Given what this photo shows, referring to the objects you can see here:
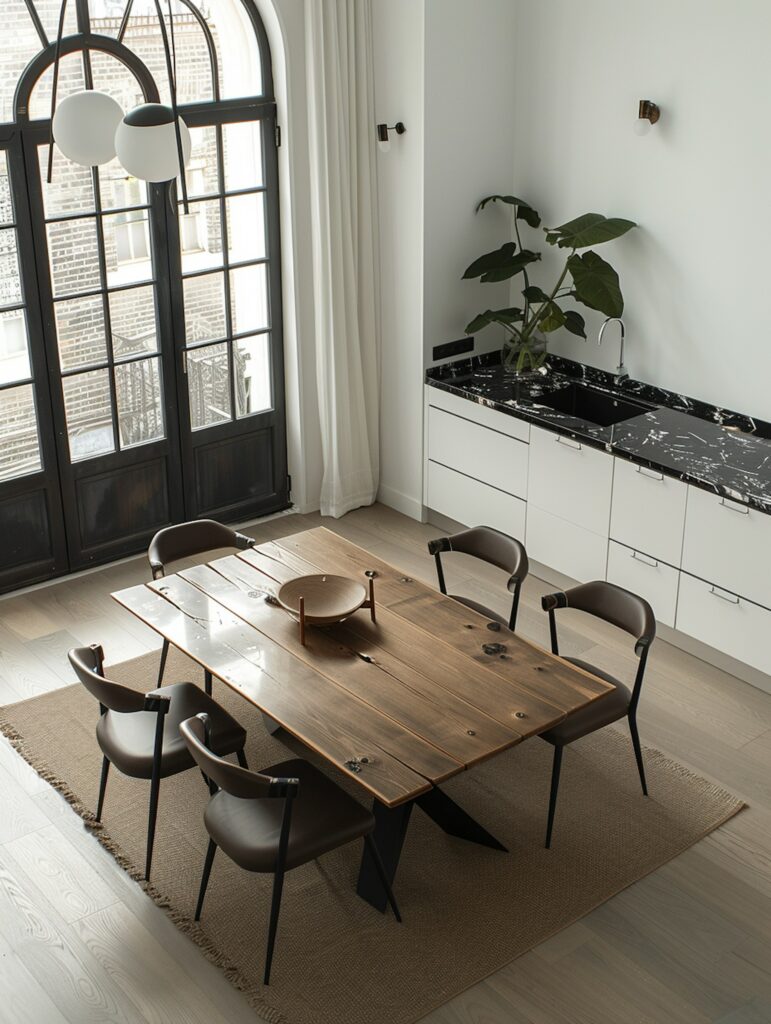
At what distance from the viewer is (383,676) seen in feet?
12.7

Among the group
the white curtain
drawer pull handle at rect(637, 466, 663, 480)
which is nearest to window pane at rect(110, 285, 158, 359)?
the white curtain

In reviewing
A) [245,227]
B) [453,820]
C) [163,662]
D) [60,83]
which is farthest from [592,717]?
[60,83]

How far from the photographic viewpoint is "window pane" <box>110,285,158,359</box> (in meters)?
5.88

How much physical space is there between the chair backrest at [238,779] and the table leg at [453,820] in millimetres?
904

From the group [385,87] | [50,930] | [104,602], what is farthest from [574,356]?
[50,930]

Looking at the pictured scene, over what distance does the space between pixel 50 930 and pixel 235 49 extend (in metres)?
4.25

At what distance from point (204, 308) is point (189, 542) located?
1.67 meters

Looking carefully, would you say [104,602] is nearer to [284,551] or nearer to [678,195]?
[284,551]

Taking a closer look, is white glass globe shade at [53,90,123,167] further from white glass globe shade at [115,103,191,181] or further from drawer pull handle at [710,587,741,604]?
drawer pull handle at [710,587,741,604]

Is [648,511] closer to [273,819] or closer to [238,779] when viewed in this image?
[273,819]

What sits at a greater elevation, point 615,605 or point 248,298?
point 248,298

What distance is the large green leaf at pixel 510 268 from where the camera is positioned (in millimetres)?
6027

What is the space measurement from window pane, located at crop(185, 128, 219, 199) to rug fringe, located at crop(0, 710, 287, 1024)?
280cm

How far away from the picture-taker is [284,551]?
15.6 feet
